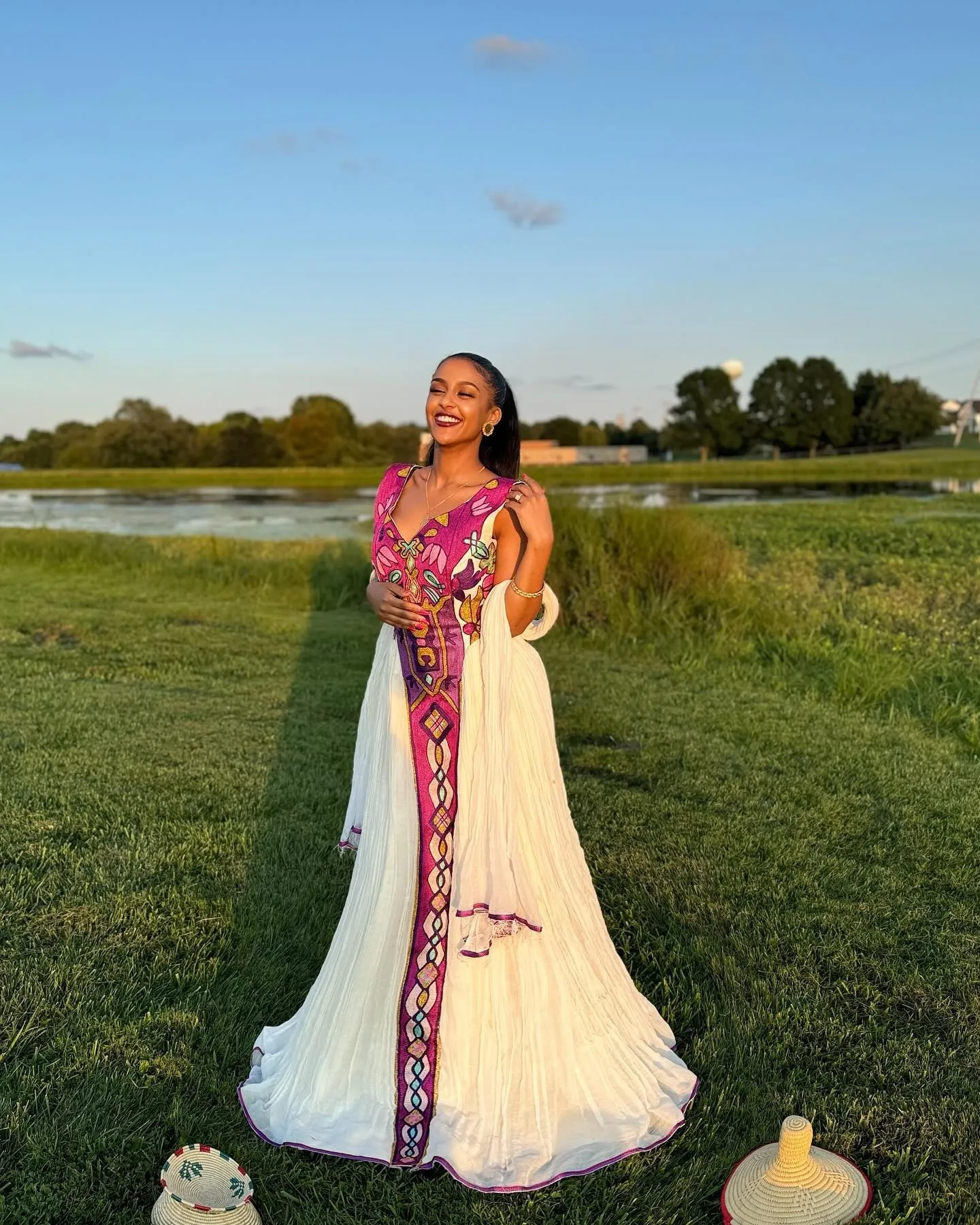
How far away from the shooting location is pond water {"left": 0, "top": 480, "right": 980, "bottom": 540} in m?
24.5

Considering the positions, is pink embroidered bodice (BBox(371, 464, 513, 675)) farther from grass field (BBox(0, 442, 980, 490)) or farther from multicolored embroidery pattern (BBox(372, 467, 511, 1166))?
grass field (BBox(0, 442, 980, 490))

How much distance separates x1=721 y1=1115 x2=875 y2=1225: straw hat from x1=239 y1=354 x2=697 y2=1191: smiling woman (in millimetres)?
341

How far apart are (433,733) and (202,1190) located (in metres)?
1.26

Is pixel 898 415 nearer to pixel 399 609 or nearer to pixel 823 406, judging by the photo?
pixel 823 406

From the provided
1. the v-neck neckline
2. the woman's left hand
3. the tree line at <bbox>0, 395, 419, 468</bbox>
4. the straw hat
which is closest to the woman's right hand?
the v-neck neckline

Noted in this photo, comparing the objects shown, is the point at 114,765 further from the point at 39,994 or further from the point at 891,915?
the point at 891,915

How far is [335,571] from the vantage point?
13.3 metres

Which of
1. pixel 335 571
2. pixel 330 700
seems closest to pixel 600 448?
pixel 335 571

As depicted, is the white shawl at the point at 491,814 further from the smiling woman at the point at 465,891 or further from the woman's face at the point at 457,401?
the woman's face at the point at 457,401

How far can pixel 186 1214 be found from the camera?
7.53 ft

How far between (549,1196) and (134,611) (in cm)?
978

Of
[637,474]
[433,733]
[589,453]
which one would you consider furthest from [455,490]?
[589,453]

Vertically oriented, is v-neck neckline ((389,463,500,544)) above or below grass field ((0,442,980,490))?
below

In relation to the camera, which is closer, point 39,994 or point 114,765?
point 39,994
